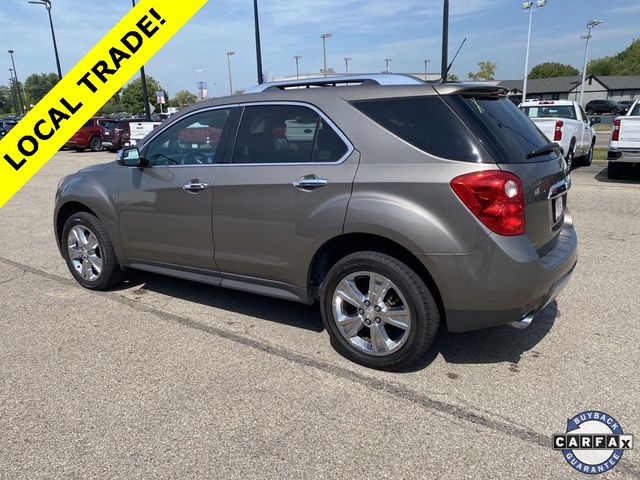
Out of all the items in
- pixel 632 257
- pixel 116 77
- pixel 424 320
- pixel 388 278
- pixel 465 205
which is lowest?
pixel 632 257

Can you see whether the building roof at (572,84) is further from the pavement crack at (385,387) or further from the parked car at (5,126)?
the pavement crack at (385,387)

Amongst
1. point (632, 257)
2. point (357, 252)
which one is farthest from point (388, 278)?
point (632, 257)

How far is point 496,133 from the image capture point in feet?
9.80

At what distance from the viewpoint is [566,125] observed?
1130 cm

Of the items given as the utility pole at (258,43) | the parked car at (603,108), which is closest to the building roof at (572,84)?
the parked car at (603,108)

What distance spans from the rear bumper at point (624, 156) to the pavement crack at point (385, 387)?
9.09 metres

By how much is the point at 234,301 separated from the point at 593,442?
3.02 m

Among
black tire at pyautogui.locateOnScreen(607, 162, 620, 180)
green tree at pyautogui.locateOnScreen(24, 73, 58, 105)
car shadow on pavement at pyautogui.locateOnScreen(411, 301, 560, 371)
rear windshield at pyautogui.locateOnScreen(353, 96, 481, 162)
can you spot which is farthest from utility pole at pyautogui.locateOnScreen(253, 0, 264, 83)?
green tree at pyautogui.locateOnScreen(24, 73, 58, 105)

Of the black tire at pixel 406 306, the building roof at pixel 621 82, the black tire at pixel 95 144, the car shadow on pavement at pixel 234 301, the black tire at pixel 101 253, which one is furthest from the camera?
the building roof at pixel 621 82

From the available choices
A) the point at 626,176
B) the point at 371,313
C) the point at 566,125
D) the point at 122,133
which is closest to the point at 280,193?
the point at 371,313

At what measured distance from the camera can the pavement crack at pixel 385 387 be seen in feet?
8.46

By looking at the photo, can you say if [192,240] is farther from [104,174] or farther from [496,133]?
[496,133]

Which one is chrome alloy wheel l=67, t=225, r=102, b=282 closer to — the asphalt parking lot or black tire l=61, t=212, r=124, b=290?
black tire l=61, t=212, r=124, b=290

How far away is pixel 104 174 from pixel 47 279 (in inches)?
62.6
